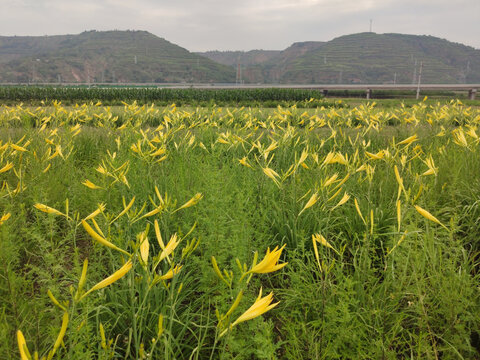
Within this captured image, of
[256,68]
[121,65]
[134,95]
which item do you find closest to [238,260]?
[134,95]

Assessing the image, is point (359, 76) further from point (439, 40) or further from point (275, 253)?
point (275, 253)

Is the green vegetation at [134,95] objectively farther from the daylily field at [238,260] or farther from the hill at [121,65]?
the hill at [121,65]

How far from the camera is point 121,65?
10944cm

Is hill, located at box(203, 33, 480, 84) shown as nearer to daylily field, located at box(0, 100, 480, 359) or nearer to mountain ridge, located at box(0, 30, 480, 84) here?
mountain ridge, located at box(0, 30, 480, 84)

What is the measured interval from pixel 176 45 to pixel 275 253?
15948cm

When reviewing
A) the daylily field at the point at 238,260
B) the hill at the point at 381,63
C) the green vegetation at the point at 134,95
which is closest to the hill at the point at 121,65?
the hill at the point at 381,63

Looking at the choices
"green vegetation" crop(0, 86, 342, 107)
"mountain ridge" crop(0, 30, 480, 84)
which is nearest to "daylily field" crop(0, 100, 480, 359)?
"green vegetation" crop(0, 86, 342, 107)

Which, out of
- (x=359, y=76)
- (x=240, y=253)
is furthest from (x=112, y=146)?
(x=359, y=76)

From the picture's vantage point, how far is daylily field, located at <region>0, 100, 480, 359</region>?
43.8 inches

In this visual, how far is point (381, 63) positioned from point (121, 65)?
298 ft

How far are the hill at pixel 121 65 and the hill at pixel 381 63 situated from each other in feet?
76.7

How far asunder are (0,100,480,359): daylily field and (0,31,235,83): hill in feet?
301

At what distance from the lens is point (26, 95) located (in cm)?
2245

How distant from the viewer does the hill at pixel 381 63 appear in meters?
110
